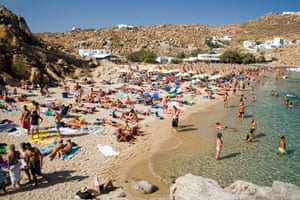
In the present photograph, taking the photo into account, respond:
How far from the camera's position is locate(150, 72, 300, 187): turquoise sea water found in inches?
329

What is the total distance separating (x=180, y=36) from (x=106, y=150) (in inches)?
3157

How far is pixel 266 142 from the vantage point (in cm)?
1163

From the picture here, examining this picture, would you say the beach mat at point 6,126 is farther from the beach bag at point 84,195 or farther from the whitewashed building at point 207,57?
the whitewashed building at point 207,57

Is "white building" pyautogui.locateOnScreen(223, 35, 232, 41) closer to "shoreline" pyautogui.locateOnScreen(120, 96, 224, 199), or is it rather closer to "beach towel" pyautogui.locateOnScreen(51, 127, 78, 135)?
"shoreline" pyautogui.locateOnScreen(120, 96, 224, 199)

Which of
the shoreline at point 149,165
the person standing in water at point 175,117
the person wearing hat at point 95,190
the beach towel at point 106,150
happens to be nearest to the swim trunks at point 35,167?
the person wearing hat at point 95,190

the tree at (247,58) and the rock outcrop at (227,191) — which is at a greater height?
the tree at (247,58)

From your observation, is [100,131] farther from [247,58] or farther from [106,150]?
[247,58]

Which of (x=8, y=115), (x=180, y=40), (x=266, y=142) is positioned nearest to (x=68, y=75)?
(x=8, y=115)

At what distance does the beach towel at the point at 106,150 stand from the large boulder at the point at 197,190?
3.85m

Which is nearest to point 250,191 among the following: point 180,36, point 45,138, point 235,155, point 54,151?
point 235,155

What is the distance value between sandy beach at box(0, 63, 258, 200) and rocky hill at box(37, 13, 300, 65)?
36.7 m

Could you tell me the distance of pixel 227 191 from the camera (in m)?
5.40

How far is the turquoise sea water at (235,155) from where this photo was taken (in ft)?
27.4

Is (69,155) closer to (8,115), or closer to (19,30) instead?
(8,115)
